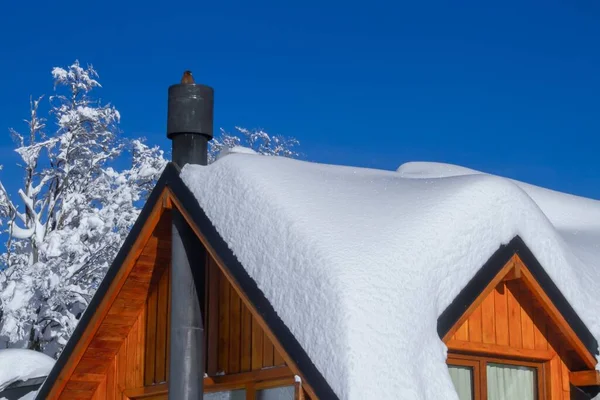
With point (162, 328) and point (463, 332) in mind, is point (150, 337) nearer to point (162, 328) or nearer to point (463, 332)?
point (162, 328)

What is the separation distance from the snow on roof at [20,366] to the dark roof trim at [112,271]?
2.14m

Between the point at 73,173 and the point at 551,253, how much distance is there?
48.9ft

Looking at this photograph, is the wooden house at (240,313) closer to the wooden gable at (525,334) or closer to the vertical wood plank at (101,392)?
the wooden gable at (525,334)

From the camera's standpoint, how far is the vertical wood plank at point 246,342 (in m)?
7.47

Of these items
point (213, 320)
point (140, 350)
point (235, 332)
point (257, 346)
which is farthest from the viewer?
point (140, 350)

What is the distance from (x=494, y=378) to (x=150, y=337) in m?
3.24

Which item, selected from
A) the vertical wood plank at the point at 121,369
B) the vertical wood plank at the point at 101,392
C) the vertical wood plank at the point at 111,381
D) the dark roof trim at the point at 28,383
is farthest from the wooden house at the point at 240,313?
the dark roof trim at the point at 28,383

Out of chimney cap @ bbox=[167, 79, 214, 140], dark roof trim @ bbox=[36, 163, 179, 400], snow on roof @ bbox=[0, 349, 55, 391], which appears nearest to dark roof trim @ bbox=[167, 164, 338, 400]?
dark roof trim @ bbox=[36, 163, 179, 400]

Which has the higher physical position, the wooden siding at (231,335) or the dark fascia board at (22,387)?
the wooden siding at (231,335)

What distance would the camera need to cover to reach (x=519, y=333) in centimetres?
755

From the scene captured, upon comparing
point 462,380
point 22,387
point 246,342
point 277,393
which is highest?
point 246,342

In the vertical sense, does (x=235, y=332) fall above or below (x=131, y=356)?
above

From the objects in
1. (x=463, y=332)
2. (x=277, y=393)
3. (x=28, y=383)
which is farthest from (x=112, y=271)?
(x=28, y=383)

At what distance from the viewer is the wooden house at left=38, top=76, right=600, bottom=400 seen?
670cm
